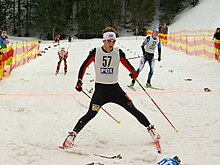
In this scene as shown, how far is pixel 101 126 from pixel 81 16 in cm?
5137

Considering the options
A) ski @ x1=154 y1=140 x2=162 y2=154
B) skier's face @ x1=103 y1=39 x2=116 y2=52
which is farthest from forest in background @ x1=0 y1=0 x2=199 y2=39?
ski @ x1=154 y1=140 x2=162 y2=154

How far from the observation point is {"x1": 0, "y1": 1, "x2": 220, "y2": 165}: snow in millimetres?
4672

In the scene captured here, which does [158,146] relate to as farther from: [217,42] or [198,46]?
[198,46]

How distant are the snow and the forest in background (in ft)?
147

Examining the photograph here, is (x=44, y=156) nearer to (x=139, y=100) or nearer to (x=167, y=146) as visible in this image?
(x=167, y=146)

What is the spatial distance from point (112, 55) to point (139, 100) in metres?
3.78

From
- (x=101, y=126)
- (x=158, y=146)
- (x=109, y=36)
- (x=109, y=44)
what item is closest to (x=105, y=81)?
(x=109, y=44)

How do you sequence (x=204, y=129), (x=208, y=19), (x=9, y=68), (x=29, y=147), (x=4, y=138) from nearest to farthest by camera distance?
(x=29, y=147) → (x=4, y=138) → (x=204, y=129) → (x=9, y=68) → (x=208, y=19)

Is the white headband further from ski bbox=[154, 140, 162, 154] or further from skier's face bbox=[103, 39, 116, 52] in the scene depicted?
ski bbox=[154, 140, 162, 154]

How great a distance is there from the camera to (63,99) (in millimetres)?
8562

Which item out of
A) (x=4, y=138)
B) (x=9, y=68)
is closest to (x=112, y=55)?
(x=4, y=138)

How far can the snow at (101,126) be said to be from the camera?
4.67 meters

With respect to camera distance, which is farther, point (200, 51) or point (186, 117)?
point (200, 51)

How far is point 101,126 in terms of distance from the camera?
6461mm
